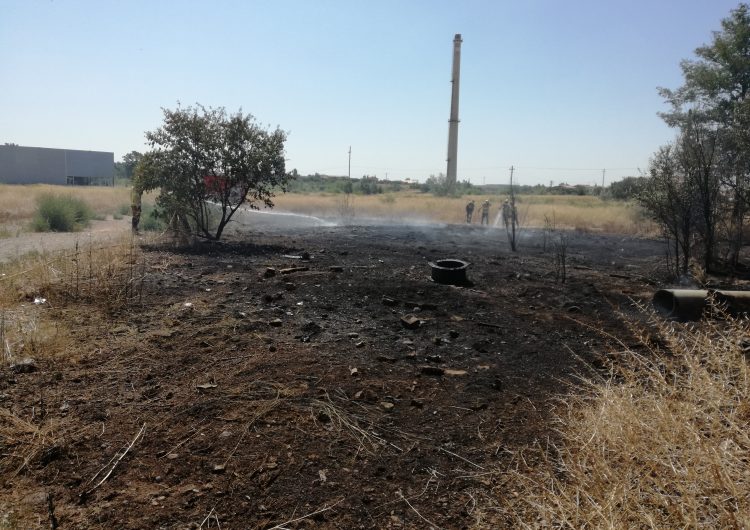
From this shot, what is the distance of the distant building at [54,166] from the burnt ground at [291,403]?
2179 inches

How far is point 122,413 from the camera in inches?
150

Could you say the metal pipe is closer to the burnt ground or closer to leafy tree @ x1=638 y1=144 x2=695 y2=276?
the burnt ground

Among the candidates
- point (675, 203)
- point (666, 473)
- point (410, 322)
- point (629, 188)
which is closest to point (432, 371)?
point (410, 322)

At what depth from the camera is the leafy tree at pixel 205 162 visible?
43.1 feet

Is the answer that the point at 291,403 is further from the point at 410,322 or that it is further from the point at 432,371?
the point at 410,322

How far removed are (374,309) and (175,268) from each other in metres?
4.56

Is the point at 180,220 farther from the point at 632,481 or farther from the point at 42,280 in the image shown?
the point at 632,481

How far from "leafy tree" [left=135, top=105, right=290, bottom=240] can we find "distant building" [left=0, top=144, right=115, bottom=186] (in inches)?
1915

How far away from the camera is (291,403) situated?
398 cm

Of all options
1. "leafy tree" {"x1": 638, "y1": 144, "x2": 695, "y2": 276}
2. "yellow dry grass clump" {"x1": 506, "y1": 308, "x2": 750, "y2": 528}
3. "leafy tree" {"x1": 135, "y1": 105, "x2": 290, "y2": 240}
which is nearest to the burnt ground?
"yellow dry grass clump" {"x1": 506, "y1": 308, "x2": 750, "y2": 528}

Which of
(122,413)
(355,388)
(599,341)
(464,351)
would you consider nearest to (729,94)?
(599,341)

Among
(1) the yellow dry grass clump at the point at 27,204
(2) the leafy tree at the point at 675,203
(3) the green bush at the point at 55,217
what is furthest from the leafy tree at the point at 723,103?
(1) the yellow dry grass clump at the point at 27,204

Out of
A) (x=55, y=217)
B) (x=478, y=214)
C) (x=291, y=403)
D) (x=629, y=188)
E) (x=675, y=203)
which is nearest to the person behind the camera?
(x=291, y=403)

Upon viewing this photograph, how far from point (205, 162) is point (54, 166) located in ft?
168
